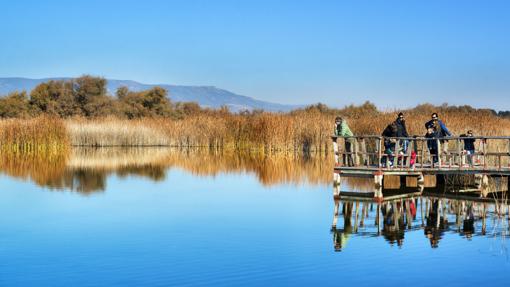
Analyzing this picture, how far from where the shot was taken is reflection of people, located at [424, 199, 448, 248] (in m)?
15.4

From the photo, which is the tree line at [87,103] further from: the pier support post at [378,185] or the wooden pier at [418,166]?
the pier support post at [378,185]

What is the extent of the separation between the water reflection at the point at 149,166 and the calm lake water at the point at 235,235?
0.34m

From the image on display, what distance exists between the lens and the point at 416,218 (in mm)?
18125

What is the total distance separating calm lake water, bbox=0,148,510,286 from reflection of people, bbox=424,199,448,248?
2cm

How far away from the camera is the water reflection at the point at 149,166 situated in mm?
27344

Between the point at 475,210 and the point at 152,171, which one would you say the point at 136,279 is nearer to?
the point at 475,210

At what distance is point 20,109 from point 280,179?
150 ft

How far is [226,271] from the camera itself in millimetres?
12344

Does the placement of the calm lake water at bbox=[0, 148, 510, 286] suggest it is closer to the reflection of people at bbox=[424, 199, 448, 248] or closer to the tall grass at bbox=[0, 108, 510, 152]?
the reflection of people at bbox=[424, 199, 448, 248]

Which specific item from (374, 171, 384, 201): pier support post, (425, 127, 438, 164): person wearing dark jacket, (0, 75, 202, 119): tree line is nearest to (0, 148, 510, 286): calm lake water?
(374, 171, 384, 201): pier support post

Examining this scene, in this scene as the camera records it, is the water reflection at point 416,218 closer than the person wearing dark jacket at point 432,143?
Yes

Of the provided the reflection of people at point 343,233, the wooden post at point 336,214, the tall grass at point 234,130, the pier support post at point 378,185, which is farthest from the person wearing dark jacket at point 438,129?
the tall grass at point 234,130

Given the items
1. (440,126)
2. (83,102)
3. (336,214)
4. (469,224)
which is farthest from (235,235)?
(83,102)

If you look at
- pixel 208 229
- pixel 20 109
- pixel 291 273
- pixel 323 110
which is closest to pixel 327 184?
pixel 208 229
